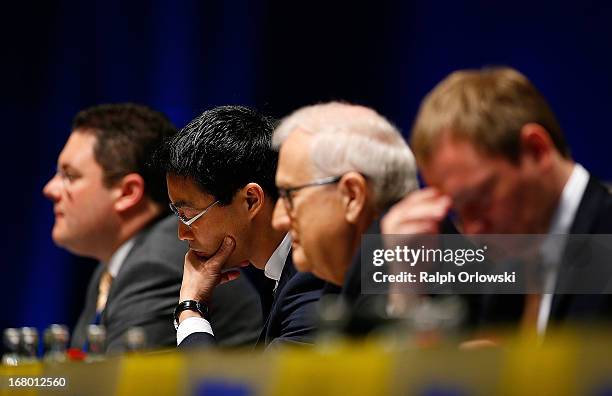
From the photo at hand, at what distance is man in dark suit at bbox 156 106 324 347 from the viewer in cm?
255

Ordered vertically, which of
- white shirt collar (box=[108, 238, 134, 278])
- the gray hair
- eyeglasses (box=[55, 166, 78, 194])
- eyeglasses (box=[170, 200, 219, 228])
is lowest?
white shirt collar (box=[108, 238, 134, 278])

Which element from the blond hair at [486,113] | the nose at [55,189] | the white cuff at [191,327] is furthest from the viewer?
the nose at [55,189]

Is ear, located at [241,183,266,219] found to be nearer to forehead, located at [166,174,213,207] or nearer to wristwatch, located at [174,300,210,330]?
forehead, located at [166,174,213,207]

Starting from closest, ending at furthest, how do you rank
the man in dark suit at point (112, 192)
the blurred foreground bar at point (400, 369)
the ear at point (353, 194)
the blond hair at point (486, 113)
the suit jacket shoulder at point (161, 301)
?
1. the blurred foreground bar at point (400, 369)
2. the blond hair at point (486, 113)
3. the ear at point (353, 194)
4. the suit jacket shoulder at point (161, 301)
5. the man in dark suit at point (112, 192)

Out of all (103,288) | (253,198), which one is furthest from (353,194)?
(103,288)

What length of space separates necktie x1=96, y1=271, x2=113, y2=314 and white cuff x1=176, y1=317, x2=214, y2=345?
1038 millimetres

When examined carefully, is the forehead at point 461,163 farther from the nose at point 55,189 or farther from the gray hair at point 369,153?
the nose at point 55,189

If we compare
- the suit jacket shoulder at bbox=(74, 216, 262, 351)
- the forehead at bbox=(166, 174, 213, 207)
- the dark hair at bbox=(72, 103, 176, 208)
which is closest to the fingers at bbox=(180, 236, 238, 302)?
the forehead at bbox=(166, 174, 213, 207)

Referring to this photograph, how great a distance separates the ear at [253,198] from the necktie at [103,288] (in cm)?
104

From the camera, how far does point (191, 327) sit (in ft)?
8.07

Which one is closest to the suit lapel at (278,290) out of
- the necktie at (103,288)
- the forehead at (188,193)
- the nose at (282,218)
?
the forehead at (188,193)

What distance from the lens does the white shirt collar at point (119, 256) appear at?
3371 millimetres

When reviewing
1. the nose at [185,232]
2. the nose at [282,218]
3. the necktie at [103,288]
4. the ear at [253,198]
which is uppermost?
the nose at [282,218]

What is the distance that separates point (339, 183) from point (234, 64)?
2.37 m
